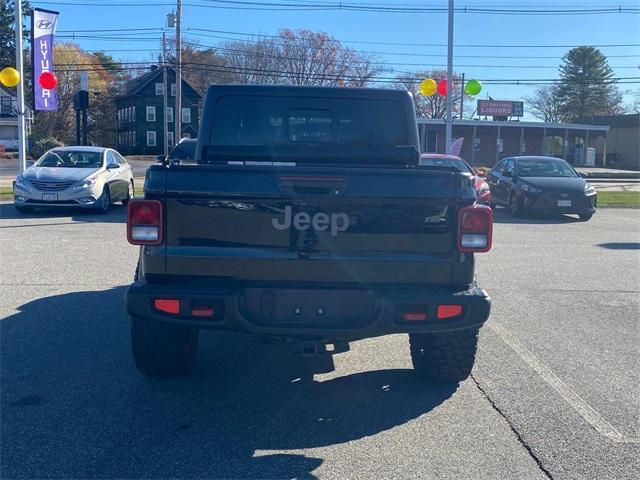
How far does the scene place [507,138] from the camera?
180 feet

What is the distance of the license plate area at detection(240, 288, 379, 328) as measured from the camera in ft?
13.1

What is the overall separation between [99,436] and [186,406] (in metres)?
0.65

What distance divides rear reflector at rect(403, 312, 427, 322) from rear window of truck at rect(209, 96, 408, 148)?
2050mm

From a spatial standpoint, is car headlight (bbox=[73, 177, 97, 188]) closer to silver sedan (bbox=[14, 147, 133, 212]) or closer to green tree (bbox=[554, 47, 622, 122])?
silver sedan (bbox=[14, 147, 133, 212])

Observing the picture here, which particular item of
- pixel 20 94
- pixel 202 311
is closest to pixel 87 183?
pixel 20 94

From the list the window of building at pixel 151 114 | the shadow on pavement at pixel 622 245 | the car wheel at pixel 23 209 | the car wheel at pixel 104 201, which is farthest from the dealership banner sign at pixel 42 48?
the window of building at pixel 151 114

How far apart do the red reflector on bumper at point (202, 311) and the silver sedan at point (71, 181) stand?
38.1 ft

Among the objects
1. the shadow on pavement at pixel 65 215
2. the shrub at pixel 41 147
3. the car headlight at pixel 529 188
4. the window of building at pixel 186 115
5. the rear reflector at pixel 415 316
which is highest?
the window of building at pixel 186 115

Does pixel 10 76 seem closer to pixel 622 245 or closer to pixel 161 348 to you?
pixel 622 245

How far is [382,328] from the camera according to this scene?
4.02 metres

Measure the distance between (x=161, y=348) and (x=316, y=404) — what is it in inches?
42.8

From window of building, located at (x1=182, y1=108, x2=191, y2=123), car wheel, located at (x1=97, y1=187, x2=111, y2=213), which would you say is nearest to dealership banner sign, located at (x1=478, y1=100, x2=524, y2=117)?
window of building, located at (x1=182, y1=108, x2=191, y2=123)

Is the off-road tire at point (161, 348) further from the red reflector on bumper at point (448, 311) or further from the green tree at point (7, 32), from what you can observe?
the green tree at point (7, 32)

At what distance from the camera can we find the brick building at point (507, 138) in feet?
170
